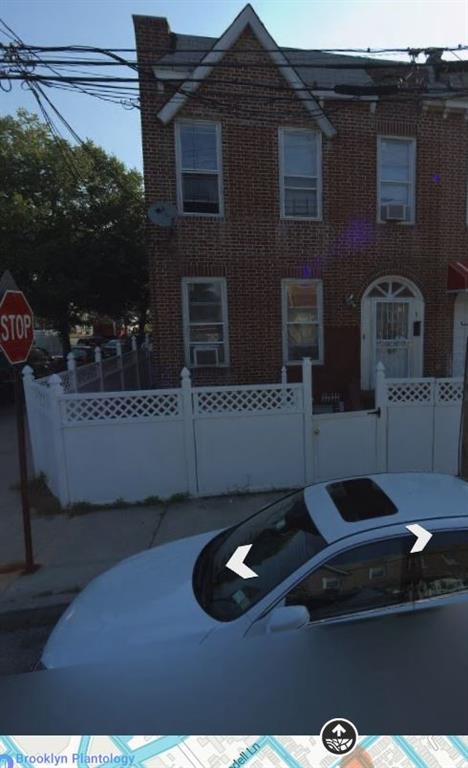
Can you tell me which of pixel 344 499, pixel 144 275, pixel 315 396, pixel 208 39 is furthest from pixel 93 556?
pixel 144 275

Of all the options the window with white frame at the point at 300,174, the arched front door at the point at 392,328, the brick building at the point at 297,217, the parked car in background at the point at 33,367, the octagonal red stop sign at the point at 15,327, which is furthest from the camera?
the parked car in background at the point at 33,367

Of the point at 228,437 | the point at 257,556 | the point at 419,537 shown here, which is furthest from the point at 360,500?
the point at 228,437

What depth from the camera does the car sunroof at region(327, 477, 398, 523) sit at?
245 cm

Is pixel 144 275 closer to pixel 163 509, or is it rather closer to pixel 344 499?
pixel 163 509

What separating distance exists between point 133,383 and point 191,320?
10.5ft

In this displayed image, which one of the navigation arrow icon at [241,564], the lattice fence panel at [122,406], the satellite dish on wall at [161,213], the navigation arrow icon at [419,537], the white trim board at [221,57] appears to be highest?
the white trim board at [221,57]

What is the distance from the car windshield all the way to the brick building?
6.61 metres

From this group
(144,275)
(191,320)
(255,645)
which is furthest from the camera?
(144,275)

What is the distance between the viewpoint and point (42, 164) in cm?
1783

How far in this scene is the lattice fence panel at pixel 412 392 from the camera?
20.0 feet

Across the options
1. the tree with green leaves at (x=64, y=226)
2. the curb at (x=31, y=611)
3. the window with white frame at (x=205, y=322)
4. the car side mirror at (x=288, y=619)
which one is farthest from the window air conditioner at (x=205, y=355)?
the tree with green leaves at (x=64, y=226)

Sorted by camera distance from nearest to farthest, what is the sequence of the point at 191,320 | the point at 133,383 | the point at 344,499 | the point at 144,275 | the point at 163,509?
the point at 344,499, the point at 163,509, the point at 191,320, the point at 133,383, the point at 144,275

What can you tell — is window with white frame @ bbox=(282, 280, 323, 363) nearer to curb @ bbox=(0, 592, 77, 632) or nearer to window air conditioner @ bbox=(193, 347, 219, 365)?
window air conditioner @ bbox=(193, 347, 219, 365)

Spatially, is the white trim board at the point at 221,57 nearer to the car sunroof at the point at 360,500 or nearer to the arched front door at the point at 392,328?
the arched front door at the point at 392,328
